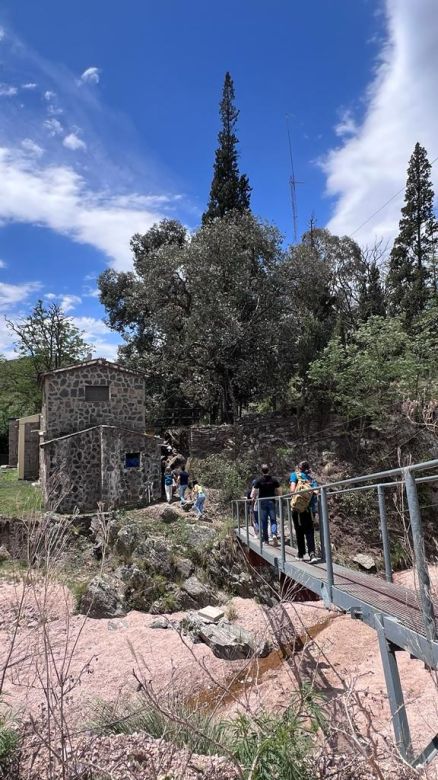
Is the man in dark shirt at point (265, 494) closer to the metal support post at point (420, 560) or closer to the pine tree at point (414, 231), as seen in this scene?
the metal support post at point (420, 560)

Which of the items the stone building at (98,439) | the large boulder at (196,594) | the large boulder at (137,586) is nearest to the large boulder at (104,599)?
the large boulder at (137,586)

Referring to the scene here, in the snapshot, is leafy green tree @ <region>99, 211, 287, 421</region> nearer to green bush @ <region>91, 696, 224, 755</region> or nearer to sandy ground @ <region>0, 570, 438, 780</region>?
sandy ground @ <region>0, 570, 438, 780</region>

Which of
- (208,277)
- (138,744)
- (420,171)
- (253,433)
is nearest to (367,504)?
(253,433)

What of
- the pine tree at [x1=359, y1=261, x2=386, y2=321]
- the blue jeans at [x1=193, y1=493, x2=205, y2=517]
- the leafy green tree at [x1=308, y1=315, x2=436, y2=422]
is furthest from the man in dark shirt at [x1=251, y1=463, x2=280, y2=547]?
the pine tree at [x1=359, y1=261, x2=386, y2=321]

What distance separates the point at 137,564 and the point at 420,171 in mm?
24652

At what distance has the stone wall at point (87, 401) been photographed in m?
17.2

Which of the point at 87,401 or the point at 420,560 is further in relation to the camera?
the point at 87,401

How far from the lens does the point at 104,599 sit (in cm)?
1146

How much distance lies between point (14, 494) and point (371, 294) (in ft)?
63.4

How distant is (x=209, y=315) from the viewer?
18.5 m

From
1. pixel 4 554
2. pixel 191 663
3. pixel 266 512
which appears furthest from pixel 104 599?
pixel 266 512

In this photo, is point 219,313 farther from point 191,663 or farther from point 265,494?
point 191,663

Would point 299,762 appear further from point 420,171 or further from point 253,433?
point 420,171

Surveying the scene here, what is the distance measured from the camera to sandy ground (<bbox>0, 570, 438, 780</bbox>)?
629 centimetres
